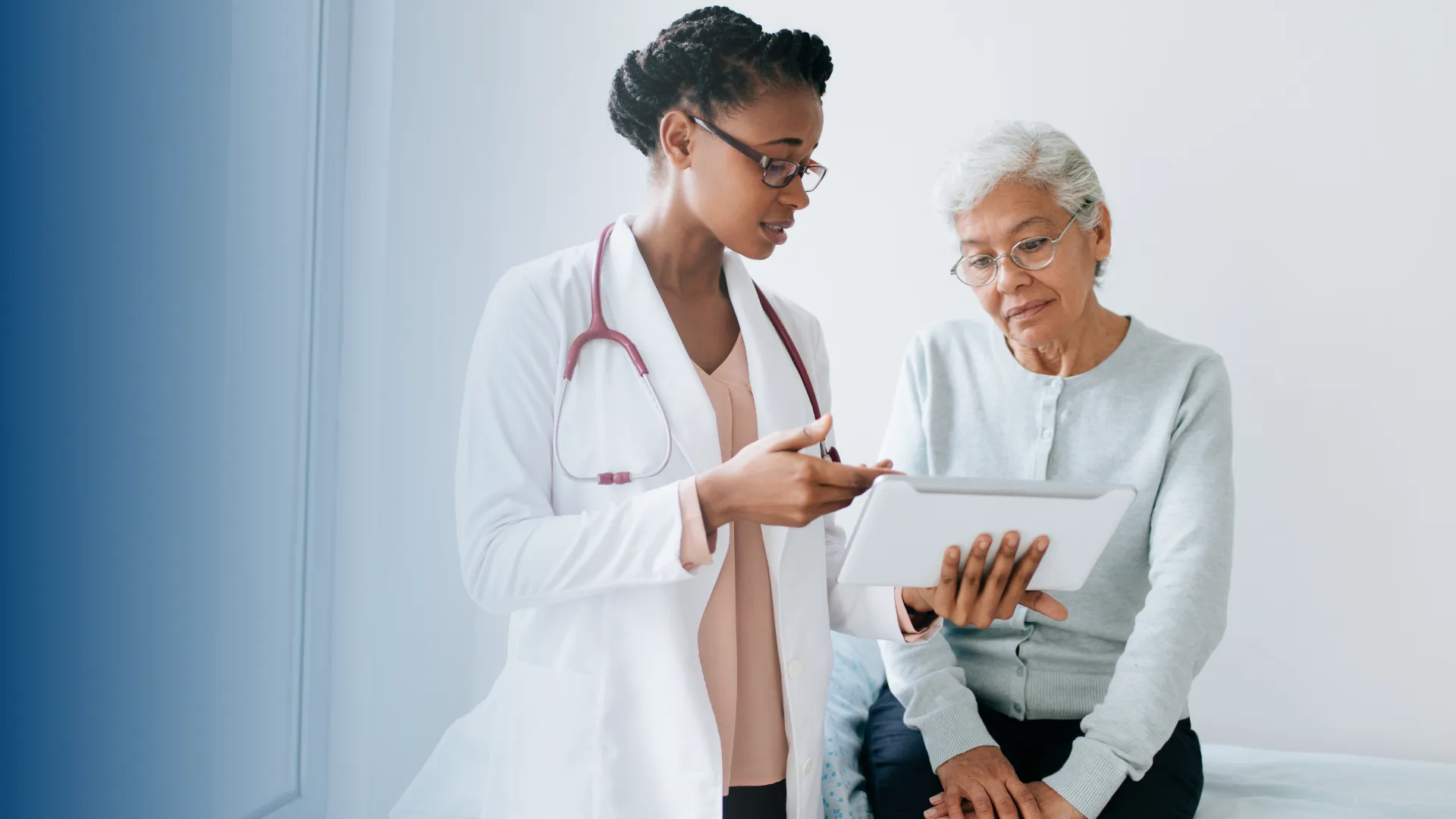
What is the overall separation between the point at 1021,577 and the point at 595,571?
1.66 feet

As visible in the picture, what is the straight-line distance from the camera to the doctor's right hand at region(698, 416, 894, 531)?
3.32ft

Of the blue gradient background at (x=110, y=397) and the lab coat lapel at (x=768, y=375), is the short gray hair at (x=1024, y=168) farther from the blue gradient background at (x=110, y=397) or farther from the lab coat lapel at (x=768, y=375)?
the blue gradient background at (x=110, y=397)

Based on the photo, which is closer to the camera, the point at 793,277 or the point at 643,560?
the point at 643,560

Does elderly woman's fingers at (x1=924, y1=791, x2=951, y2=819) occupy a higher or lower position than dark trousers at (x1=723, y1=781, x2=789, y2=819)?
lower

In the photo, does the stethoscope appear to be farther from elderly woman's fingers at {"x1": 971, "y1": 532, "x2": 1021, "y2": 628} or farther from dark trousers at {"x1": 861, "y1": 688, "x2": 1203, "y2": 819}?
dark trousers at {"x1": 861, "y1": 688, "x2": 1203, "y2": 819}

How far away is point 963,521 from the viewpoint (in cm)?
109

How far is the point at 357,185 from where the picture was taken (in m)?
2.08

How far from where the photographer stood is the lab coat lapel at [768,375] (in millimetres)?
1251

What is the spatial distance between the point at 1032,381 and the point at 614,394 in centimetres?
79

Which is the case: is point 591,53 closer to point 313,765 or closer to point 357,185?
point 357,185

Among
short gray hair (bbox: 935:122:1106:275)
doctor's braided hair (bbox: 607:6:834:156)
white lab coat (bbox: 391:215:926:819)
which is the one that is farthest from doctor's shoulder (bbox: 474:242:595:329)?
short gray hair (bbox: 935:122:1106:275)

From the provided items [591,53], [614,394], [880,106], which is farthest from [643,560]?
[591,53]

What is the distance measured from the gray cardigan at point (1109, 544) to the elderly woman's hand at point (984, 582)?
25 cm

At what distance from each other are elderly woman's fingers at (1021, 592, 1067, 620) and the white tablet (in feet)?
0.29
